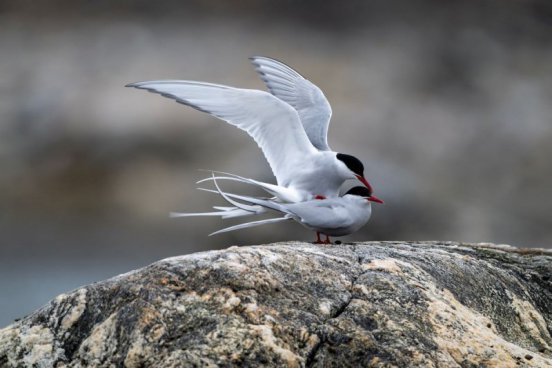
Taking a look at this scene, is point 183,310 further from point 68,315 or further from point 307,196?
point 307,196

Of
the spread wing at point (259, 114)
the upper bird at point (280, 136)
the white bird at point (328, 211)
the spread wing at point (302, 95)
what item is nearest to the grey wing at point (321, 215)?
the white bird at point (328, 211)

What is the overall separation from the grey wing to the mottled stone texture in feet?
3.17

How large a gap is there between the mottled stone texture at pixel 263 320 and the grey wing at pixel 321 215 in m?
0.97


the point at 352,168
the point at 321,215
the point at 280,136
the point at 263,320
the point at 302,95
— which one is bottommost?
the point at 263,320

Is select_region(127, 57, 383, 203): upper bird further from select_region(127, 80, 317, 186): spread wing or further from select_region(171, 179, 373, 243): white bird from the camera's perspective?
select_region(171, 179, 373, 243): white bird

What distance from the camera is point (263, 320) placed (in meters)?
3.36

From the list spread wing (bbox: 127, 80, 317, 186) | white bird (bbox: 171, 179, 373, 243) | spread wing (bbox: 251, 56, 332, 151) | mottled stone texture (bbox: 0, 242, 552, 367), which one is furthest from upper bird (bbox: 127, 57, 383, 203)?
mottled stone texture (bbox: 0, 242, 552, 367)

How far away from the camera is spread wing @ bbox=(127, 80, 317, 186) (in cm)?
570

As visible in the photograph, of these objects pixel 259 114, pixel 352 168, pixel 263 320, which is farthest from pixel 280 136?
pixel 263 320

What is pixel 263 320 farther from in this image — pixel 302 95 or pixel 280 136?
pixel 302 95

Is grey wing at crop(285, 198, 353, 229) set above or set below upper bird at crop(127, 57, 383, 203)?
below

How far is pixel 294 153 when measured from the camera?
6.49 meters

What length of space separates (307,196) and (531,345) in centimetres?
246

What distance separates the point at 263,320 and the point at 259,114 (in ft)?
10.2
